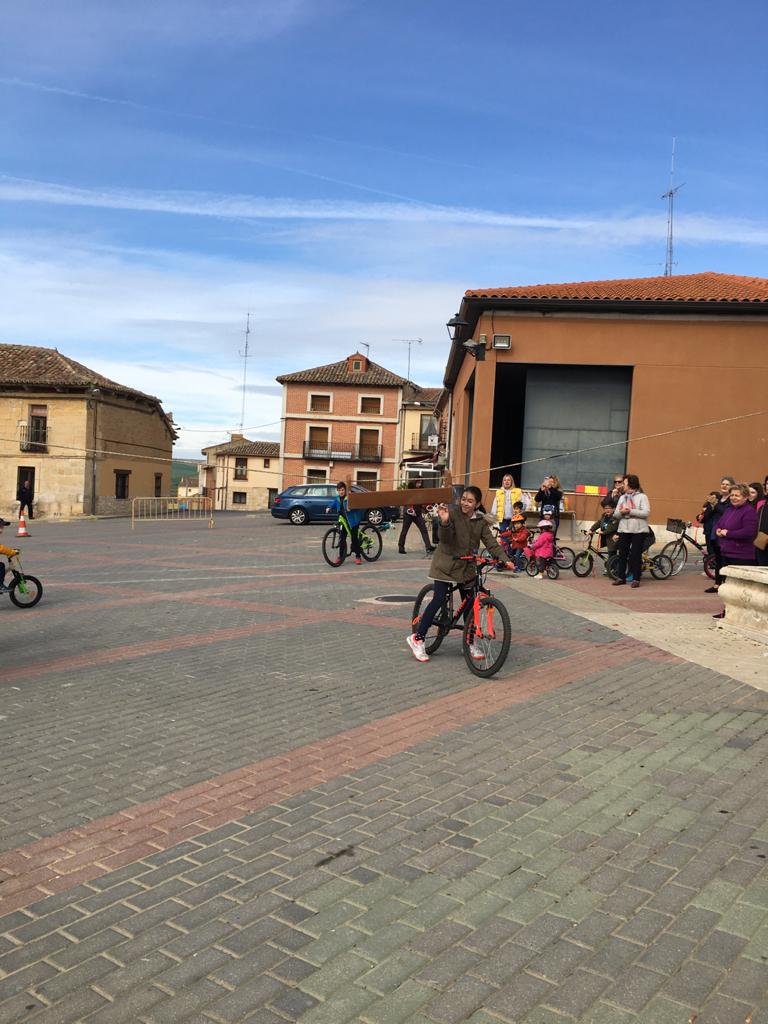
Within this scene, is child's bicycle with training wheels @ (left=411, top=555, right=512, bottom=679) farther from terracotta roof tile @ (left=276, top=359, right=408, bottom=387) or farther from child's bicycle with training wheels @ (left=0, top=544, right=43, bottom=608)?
terracotta roof tile @ (left=276, top=359, right=408, bottom=387)

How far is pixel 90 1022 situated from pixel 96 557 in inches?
630

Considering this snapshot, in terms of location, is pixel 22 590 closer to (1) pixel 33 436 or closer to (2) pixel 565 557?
(2) pixel 565 557

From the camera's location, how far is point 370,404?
6284 cm

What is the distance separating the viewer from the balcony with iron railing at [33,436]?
42.2 meters

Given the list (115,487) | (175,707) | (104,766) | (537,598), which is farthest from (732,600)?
(115,487)

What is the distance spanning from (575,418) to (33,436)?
103 ft

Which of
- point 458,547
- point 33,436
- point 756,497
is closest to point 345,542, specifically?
point 756,497

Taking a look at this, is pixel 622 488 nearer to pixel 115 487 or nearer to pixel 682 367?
pixel 682 367

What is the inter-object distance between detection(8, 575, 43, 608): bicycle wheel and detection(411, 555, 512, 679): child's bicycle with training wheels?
545 cm

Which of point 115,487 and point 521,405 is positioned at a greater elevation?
point 521,405

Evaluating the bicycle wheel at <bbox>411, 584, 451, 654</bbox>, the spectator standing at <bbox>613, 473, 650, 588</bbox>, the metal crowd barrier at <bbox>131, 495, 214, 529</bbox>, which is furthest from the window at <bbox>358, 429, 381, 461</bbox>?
the bicycle wheel at <bbox>411, 584, 451, 654</bbox>

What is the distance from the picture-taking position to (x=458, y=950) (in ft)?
Result: 9.30

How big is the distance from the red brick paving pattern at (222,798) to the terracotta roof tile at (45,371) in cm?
3967

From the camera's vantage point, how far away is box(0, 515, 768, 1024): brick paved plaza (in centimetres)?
264
